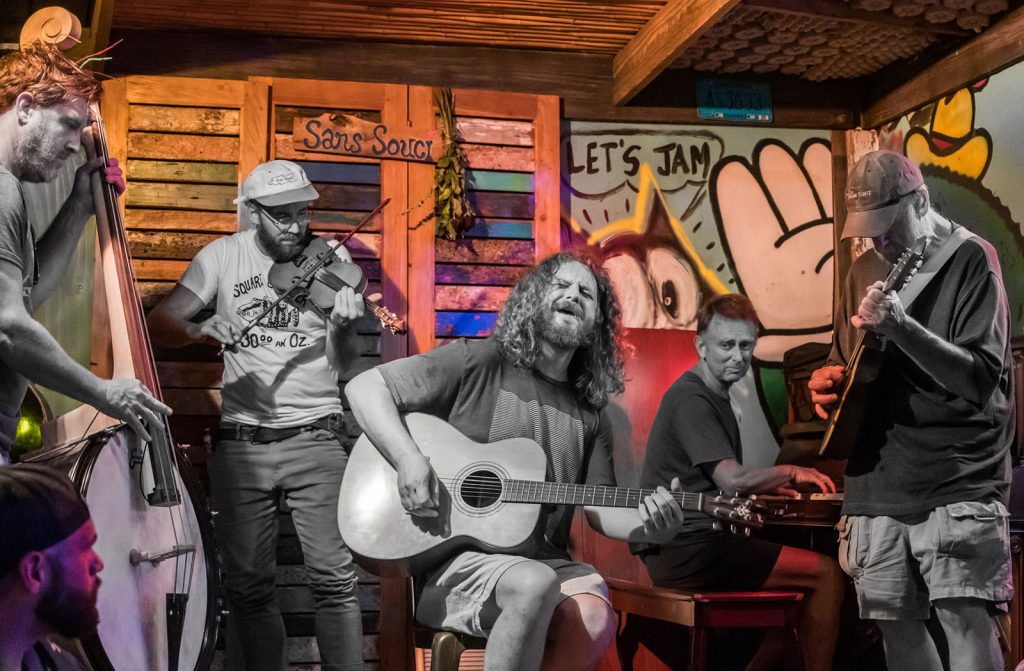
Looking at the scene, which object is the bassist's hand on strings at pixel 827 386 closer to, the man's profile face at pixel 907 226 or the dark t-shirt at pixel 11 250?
the man's profile face at pixel 907 226

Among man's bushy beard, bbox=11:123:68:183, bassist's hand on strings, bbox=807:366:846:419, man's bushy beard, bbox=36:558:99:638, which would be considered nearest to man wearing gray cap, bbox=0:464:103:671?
man's bushy beard, bbox=36:558:99:638

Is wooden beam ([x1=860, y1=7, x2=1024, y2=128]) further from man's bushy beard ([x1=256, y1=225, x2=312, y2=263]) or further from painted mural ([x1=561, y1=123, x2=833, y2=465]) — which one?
man's bushy beard ([x1=256, y1=225, x2=312, y2=263])

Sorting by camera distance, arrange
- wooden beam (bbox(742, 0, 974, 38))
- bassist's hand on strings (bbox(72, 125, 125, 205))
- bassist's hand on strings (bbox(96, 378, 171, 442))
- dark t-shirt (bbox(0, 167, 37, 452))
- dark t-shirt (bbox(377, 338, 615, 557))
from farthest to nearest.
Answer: wooden beam (bbox(742, 0, 974, 38))
dark t-shirt (bbox(377, 338, 615, 557))
bassist's hand on strings (bbox(72, 125, 125, 205))
bassist's hand on strings (bbox(96, 378, 171, 442))
dark t-shirt (bbox(0, 167, 37, 452))

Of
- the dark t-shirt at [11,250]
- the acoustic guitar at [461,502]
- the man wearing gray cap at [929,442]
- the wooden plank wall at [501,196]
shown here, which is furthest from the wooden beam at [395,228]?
the dark t-shirt at [11,250]

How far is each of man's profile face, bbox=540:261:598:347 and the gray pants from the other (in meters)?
1.37

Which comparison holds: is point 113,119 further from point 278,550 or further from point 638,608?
point 638,608

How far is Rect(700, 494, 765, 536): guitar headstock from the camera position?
3.62 m

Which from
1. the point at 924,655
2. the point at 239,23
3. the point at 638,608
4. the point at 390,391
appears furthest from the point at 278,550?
the point at 924,655

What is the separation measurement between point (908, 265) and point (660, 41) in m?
2.47

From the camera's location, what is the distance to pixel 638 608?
16.1 feet

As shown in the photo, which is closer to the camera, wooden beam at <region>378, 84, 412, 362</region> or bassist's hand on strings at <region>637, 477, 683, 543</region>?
bassist's hand on strings at <region>637, 477, 683, 543</region>

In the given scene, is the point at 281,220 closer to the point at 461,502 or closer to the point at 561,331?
the point at 561,331

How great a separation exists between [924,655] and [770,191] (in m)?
3.47

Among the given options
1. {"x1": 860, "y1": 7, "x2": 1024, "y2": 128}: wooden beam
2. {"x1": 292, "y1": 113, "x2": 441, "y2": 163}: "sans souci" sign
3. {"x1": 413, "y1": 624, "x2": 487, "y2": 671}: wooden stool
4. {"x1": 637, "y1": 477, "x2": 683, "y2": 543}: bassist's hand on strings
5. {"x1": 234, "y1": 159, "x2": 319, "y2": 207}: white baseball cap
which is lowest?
A: {"x1": 413, "y1": 624, "x2": 487, "y2": 671}: wooden stool
